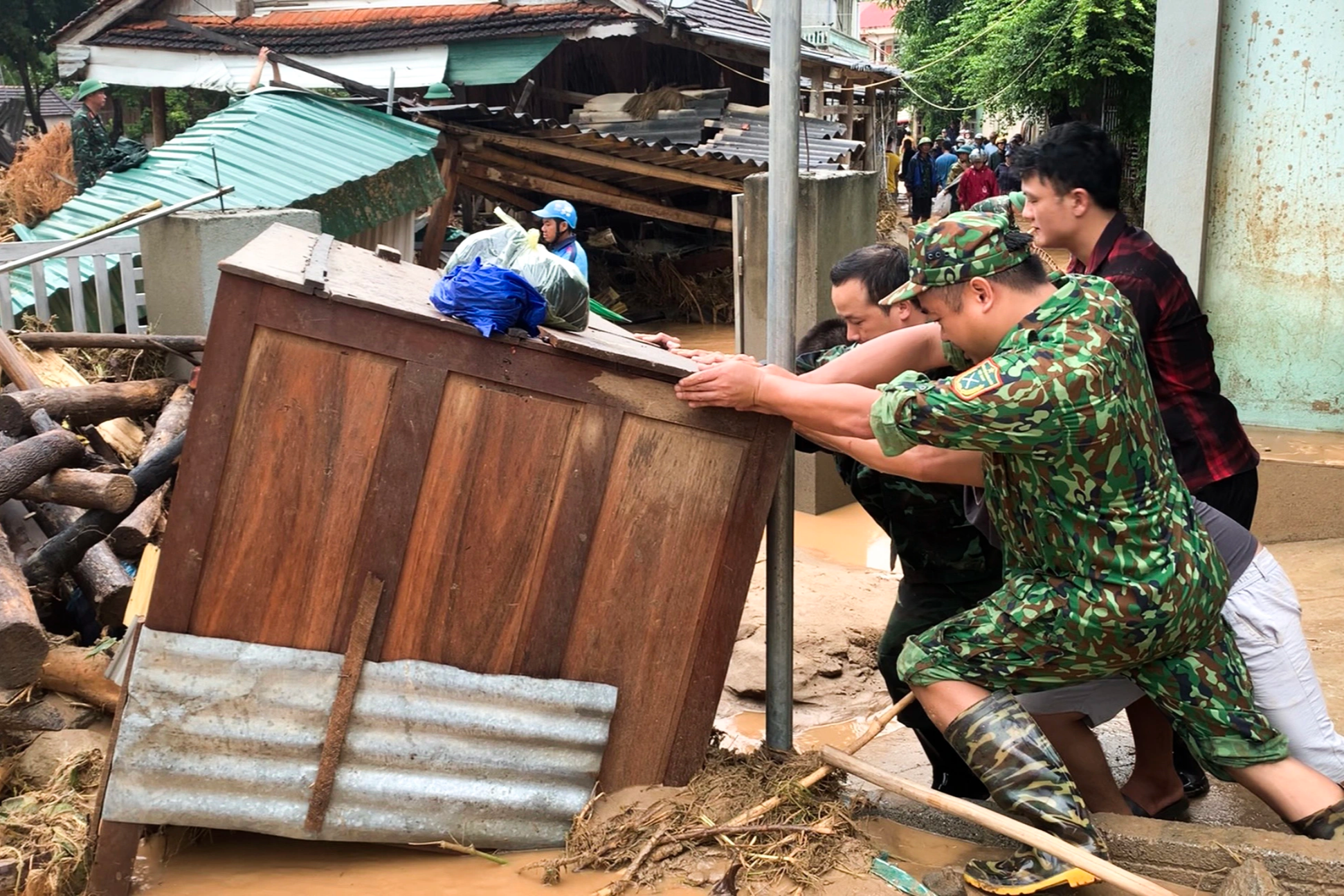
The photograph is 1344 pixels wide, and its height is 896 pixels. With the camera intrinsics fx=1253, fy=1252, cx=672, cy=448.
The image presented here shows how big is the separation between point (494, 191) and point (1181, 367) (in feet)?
42.2

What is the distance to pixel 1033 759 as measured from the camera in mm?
3072

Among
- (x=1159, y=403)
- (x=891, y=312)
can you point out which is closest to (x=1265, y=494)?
(x=1159, y=403)

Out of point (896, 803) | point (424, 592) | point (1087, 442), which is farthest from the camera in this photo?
point (896, 803)

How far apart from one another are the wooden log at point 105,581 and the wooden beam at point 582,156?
9830 mm

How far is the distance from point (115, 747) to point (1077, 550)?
7.95ft

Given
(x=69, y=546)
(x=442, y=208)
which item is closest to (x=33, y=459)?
(x=69, y=546)

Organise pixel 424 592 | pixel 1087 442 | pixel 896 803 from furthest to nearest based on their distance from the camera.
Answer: pixel 896 803
pixel 424 592
pixel 1087 442

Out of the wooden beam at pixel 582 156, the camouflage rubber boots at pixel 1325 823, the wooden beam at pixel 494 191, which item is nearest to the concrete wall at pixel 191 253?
the camouflage rubber boots at pixel 1325 823

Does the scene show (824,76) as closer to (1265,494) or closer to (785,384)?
(1265,494)

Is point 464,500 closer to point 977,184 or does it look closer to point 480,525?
point 480,525

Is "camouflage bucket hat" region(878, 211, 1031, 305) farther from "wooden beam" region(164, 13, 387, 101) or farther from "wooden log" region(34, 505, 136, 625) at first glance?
"wooden beam" region(164, 13, 387, 101)

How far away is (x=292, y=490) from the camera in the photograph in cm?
317

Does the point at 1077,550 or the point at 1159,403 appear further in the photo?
the point at 1159,403

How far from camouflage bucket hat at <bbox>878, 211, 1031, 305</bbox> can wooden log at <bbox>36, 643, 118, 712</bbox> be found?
10.3ft
